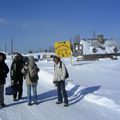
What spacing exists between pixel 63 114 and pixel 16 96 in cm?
402

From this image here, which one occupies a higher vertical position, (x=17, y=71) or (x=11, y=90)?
(x=17, y=71)

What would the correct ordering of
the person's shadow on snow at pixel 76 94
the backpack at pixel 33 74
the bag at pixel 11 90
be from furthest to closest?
the bag at pixel 11 90 < the person's shadow on snow at pixel 76 94 < the backpack at pixel 33 74

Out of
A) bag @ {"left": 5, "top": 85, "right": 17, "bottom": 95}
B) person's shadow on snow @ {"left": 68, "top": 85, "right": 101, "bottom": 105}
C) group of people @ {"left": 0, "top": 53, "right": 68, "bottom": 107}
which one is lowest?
person's shadow on snow @ {"left": 68, "top": 85, "right": 101, "bottom": 105}

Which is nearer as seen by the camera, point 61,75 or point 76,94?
point 61,75

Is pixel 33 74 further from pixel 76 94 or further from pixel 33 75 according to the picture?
pixel 76 94

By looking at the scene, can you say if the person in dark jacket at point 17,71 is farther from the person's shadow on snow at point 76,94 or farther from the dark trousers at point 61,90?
the person's shadow on snow at point 76,94

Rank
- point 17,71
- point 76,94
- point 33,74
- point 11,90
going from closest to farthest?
point 33,74
point 17,71
point 11,90
point 76,94

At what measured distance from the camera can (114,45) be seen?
99.4 metres

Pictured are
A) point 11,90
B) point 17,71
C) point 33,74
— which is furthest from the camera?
point 11,90

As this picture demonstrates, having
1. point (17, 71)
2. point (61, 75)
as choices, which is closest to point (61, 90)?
point (61, 75)

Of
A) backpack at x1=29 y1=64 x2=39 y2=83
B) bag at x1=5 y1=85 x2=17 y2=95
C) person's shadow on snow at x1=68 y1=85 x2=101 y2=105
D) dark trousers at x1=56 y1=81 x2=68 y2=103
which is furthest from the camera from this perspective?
bag at x1=5 y1=85 x2=17 y2=95

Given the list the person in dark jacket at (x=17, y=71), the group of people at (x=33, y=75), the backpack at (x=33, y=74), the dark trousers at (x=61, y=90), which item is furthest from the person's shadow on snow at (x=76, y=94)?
the person in dark jacket at (x=17, y=71)

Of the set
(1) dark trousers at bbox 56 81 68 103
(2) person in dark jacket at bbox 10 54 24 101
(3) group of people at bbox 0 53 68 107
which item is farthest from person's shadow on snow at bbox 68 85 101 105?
(2) person in dark jacket at bbox 10 54 24 101

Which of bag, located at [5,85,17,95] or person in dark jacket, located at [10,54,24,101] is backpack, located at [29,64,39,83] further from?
bag, located at [5,85,17,95]
